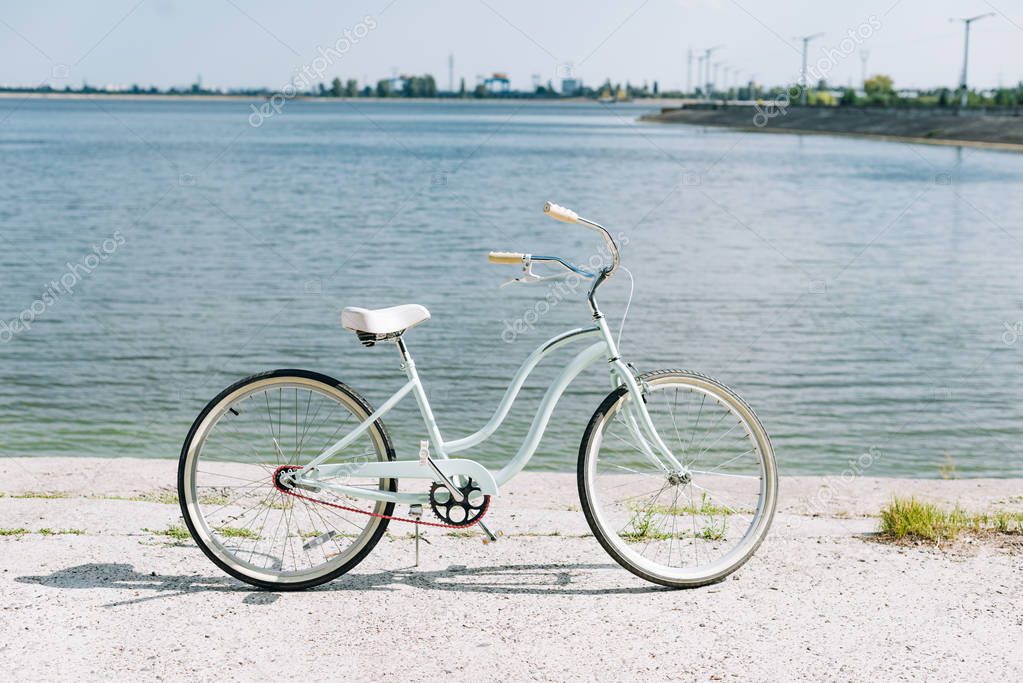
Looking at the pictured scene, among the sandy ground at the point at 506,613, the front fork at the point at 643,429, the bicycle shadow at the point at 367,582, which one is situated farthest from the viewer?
the front fork at the point at 643,429

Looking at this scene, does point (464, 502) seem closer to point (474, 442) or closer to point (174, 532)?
point (474, 442)

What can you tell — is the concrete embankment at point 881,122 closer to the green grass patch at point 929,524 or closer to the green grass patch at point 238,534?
the green grass patch at point 929,524

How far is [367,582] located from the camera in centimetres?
477

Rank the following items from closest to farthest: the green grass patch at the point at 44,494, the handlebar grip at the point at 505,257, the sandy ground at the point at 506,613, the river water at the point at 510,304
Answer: the sandy ground at the point at 506,613 < the handlebar grip at the point at 505,257 < the green grass patch at the point at 44,494 < the river water at the point at 510,304

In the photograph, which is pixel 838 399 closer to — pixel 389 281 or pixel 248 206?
pixel 389 281

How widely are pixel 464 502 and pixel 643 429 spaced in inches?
33.3

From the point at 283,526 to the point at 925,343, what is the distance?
1202 cm

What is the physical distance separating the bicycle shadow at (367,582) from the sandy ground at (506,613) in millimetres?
12

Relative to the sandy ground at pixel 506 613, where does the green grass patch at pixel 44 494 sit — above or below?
below

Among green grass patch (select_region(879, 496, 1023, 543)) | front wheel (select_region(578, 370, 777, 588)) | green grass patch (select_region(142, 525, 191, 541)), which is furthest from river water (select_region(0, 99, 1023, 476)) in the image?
green grass patch (select_region(142, 525, 191, 541))

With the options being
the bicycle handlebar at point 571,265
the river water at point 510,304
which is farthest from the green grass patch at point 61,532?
the river water at point 510,304

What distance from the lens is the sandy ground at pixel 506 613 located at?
3930 mm

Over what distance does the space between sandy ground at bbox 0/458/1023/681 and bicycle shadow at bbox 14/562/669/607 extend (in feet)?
0.04

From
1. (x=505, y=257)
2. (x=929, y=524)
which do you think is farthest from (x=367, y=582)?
(x=929, y=524)
